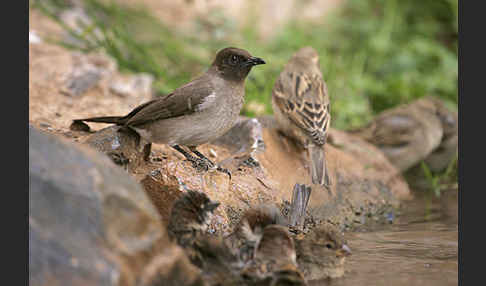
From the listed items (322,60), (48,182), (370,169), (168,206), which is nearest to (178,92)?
(168,206)

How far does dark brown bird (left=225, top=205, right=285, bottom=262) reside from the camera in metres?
3.49

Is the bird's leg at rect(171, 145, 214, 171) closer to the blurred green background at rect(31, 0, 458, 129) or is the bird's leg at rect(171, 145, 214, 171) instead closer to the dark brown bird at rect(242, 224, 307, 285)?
the dark brown bird at rect(242, 224, 307, 285)

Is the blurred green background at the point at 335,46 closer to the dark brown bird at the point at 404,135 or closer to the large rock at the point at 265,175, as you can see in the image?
the dark brown bird at the point at 404,135

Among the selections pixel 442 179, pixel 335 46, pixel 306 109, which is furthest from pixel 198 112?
pixel 335 46

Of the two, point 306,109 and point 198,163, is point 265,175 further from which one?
point 306,109

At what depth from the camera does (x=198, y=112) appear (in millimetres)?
4520

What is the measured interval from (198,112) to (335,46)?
6991 millimetres

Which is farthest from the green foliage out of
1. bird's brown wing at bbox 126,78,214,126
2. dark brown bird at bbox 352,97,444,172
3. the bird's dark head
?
bird's brown wing at bbox 126,78,214,126

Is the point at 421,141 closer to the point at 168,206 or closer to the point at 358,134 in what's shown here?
the point at 358,134

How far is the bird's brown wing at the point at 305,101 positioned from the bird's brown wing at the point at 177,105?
3.77 feet

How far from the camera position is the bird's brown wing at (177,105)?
4539 mm

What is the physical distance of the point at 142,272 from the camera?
2.61m

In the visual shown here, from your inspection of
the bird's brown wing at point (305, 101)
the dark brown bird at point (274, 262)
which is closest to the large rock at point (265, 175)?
the bird's brown wing at point (305, 101)

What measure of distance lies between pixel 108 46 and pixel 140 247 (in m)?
5.37
